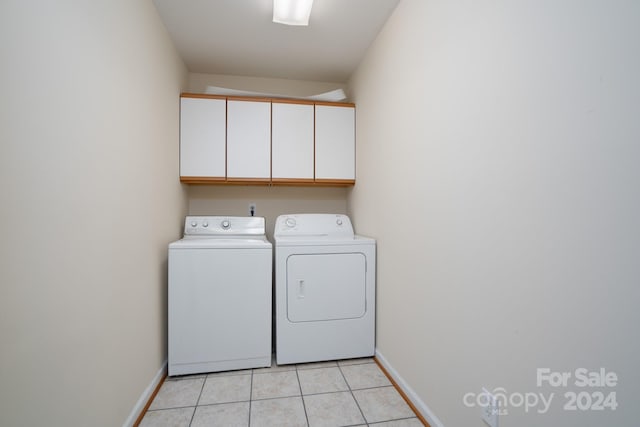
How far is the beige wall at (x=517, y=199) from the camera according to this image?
2.35 feet

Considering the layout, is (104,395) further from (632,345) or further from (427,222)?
(632,345)

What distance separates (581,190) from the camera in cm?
79

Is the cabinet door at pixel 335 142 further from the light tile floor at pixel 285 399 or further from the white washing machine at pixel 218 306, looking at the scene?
the light tile floor at pixel 285 399

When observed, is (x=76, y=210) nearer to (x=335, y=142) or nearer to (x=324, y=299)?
(x=324, y=299)

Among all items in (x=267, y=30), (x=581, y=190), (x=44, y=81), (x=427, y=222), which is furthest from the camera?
(x=267, y=30)

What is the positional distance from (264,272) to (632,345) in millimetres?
1785

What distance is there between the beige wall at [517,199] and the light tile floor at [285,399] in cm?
24

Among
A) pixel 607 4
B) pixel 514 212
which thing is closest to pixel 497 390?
pixel 514 212

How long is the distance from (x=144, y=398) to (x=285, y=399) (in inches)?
31.1

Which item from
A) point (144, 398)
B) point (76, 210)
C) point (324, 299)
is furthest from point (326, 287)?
point (76, 210)

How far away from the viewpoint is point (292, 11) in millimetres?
1771

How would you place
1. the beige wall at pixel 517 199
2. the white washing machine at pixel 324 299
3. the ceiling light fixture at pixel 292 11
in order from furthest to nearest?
the white washing machine at pixel 324 299
the ceiling light fixture at pixel 292 11
the beige wall at pixel 517 199

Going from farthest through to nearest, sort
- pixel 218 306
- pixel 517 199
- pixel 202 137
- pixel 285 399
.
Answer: pixel 202 137 → pixel 218 306 → pixel 285 399 → pixel 517 199

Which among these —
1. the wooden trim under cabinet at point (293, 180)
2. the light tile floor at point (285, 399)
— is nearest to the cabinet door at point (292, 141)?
the wooden trim under cabinet at point (293, 180)
